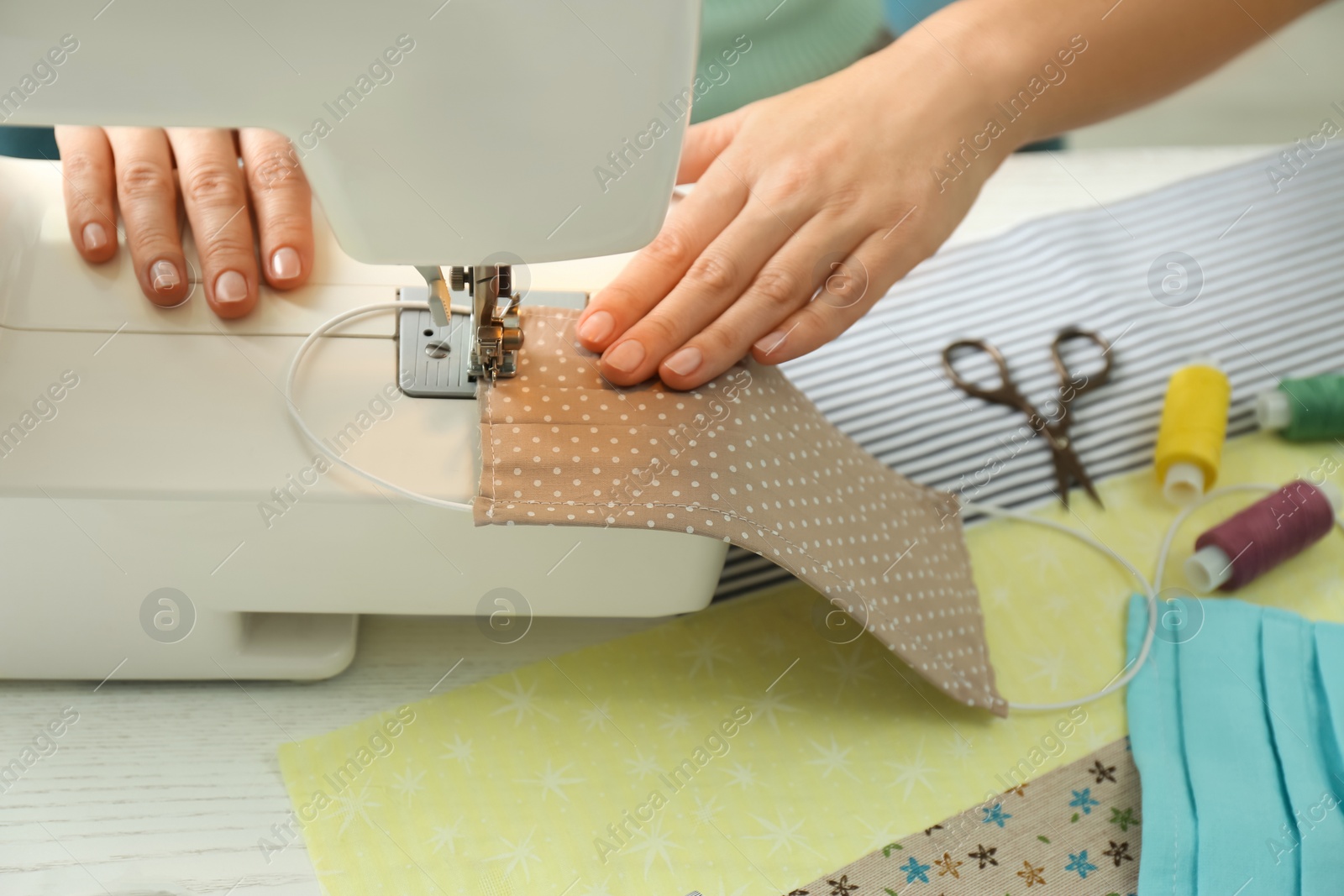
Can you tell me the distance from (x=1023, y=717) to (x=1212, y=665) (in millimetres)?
143

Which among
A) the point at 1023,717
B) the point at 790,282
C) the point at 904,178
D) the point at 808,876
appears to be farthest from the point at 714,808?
the point at 904,178

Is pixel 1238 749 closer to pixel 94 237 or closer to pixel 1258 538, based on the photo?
pixel 1258 538

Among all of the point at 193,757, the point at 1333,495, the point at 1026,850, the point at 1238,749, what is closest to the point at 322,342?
the point at 193,757

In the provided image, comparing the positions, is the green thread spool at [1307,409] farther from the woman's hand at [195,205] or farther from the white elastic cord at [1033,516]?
the woman's hand at [195,205]

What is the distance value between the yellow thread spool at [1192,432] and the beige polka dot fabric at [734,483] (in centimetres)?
23

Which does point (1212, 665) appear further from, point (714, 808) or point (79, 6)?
point (79, 6)

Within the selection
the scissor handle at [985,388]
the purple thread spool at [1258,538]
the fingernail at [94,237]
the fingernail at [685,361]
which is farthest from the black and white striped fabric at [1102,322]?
the fingernail at [94,237]

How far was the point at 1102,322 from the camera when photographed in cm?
106

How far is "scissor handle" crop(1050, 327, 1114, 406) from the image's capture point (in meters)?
1.01

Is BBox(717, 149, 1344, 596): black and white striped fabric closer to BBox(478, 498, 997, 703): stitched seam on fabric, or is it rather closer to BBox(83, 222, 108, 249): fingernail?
BBox(478, 498, 997, 703): stitched seam on fabric

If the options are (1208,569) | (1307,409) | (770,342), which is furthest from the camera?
(1307,409)

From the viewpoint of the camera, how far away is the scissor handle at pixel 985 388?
99 cm

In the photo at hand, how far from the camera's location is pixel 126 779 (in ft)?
2.35

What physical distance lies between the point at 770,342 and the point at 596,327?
12cm
